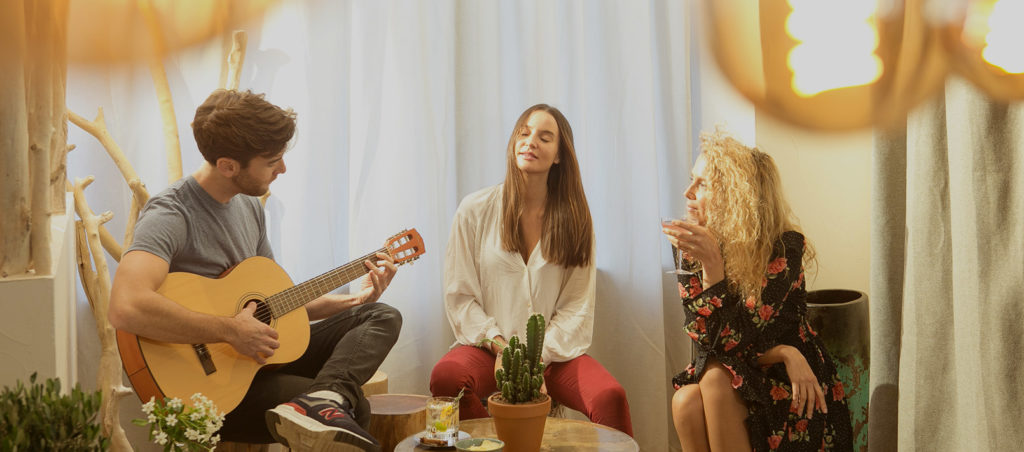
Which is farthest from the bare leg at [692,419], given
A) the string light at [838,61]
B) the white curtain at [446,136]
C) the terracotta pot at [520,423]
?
the string light at [838,61]

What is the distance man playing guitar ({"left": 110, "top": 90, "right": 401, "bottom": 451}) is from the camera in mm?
1671

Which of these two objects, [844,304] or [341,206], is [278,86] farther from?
[844,304]

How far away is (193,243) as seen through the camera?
1.82 meters

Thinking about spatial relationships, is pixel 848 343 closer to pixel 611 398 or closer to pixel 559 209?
pixel 611 398

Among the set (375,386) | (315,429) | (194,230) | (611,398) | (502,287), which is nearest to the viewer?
(315,429)

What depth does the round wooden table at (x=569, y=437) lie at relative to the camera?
5.41ft

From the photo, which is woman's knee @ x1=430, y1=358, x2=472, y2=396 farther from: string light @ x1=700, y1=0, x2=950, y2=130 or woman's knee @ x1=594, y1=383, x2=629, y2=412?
string light @ x1=700, y1=0, x2=950, y2=130

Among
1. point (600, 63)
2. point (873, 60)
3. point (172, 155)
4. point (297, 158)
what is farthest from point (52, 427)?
point (600, 63)

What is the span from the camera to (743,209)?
6.31 ft

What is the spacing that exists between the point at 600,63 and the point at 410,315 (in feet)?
3.30

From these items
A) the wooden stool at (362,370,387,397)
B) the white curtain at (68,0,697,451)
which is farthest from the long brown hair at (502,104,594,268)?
the wooden stool at (362,370,387,397)

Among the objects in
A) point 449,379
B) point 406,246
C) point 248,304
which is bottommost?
point 449,379

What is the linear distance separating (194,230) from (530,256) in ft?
3.06

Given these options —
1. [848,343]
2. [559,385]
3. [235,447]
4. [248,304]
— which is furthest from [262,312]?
[848,343]
